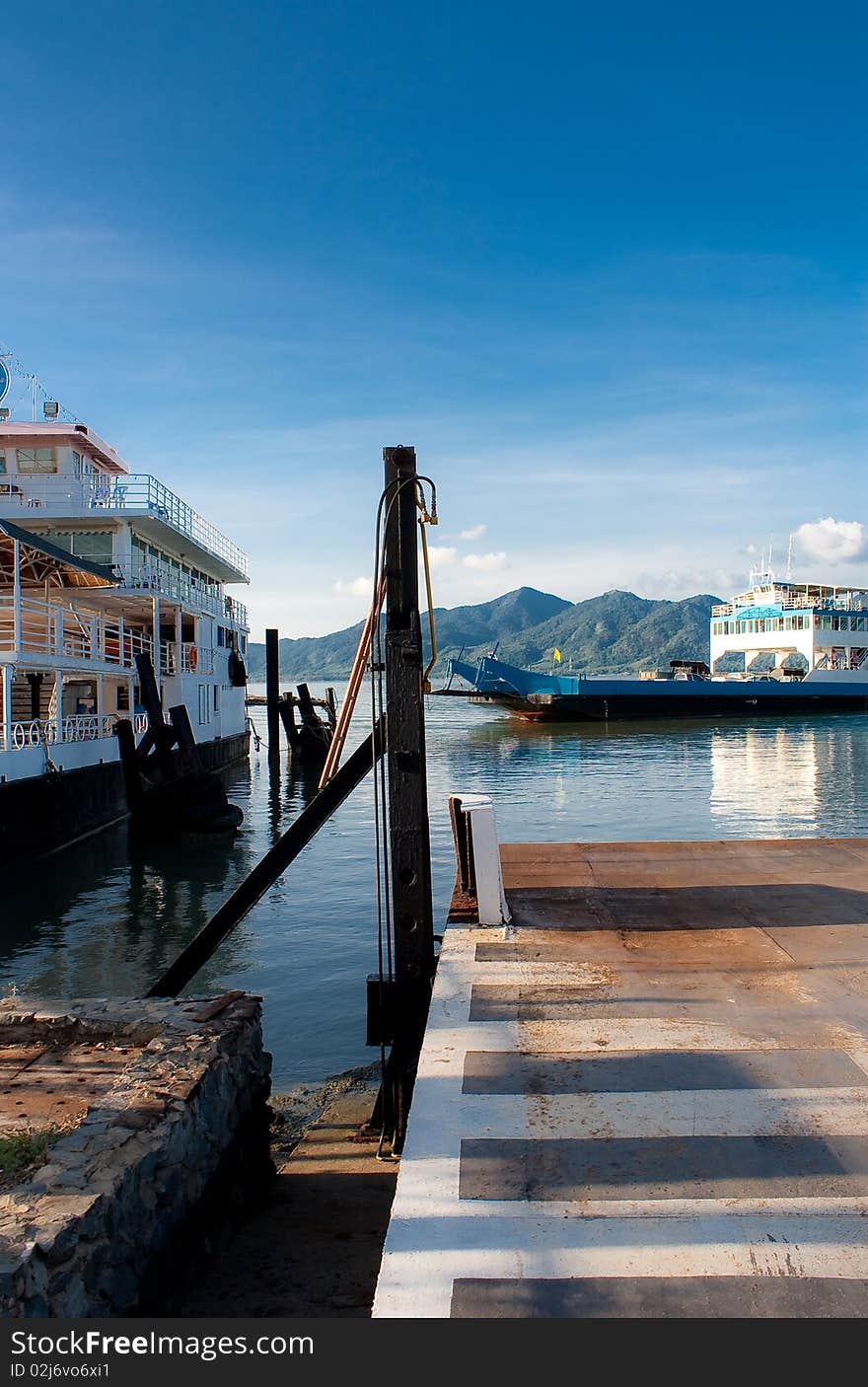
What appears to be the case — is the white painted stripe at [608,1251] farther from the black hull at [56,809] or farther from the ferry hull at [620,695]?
the ferry hull at [620,695]

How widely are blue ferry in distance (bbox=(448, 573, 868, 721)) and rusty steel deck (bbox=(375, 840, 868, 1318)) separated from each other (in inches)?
1801

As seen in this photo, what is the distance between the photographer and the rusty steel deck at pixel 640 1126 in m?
3.29

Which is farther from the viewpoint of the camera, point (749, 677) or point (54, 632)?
point (749, 677)

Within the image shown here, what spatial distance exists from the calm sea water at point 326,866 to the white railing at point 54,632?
4500 millimetres

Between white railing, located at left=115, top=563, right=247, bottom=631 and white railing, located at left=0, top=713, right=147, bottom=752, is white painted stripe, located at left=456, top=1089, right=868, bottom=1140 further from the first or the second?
white railing, located at left=115, top=563, right=247, bottom=631

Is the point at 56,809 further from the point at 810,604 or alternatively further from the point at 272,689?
the point at 810,604

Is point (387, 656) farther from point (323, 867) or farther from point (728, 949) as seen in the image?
point (323, 867)

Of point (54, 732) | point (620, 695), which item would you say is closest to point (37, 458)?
point (54, 732)

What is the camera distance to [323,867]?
1903 cm

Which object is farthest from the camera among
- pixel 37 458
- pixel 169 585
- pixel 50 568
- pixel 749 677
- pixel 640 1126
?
pixel 749 677

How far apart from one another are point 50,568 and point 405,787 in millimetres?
20398

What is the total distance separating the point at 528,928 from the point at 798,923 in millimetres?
2243

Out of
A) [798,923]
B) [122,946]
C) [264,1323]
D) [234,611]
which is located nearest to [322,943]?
[122,946]

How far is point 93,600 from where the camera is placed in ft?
88.6
